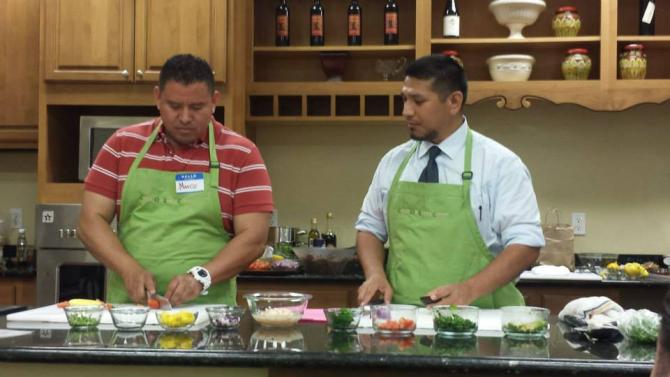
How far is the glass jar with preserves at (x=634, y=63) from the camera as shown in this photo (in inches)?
174

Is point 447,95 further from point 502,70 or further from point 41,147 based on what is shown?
point 41,147

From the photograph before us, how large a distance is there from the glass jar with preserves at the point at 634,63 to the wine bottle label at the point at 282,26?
169cm

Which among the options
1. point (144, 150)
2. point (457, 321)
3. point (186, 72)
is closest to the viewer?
point (457, 321)

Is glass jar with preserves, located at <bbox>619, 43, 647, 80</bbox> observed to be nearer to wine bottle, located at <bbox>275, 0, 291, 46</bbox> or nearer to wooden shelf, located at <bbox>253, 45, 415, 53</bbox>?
wooden shelf, located at <bbox>253, 45, 415, 53</bbox>

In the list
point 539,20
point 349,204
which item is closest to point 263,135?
point 349,204

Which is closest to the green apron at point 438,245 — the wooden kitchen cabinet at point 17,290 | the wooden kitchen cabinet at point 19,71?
the wooden kitchen cabinet at point 17,290

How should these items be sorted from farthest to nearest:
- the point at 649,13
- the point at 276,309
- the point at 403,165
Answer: the point at 649,13, the point at 403,165, the point at 276,309

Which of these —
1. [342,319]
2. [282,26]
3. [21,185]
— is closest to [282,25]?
[282,26]

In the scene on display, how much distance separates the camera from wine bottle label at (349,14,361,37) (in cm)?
469

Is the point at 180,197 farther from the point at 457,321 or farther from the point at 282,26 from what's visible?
the point at 282,26

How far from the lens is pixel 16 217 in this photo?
5043 millimetres

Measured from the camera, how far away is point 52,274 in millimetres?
4371

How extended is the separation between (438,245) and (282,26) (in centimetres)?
241

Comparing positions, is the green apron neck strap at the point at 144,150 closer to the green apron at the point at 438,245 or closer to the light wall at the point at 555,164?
the green apron at the point at 438,245
